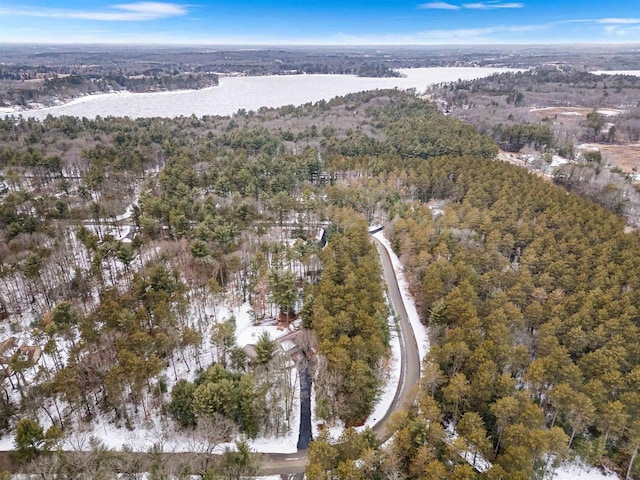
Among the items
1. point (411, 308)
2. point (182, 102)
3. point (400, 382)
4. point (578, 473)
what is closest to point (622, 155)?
point (411, 308)

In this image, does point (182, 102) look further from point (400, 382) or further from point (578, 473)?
point (578, 473)

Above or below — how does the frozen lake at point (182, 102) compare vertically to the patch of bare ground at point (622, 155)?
above

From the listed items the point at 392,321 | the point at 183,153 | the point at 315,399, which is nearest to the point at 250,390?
the point at 315,399

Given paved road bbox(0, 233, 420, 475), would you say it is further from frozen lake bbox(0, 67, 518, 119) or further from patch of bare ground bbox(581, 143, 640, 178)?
frozen lake bbox(0, 67, 518, 119)

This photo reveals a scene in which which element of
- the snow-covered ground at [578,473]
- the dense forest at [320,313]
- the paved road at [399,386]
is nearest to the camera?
the dense forest at [320,313]

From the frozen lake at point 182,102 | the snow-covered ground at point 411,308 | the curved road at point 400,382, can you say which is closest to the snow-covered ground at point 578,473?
the curved road at point 400,382

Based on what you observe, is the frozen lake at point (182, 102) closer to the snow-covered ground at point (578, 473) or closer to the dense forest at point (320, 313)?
the dense forest at point (320, 313)
